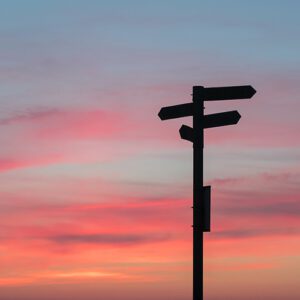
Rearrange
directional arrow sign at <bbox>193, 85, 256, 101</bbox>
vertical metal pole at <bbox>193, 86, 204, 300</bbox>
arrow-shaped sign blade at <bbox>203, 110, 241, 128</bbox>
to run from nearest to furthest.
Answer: vertical metal pole at <bbox>193, 86, 204, 300</bbox> < arrow-shaped sign blade at <bbox>203, 110, 241, 128</bbox> < directional arrow sign at <bbox>193, 85, 256, 101</bbox>

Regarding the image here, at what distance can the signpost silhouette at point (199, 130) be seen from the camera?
1212 centimetres

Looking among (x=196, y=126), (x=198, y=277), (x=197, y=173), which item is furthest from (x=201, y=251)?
(x=196, y=126)

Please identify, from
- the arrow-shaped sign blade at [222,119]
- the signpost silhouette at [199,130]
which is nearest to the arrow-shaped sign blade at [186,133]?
the signpost silhouette at [199,130]

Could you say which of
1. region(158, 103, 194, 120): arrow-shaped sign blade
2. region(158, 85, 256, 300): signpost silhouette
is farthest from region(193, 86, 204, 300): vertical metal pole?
region(158, 103, 194, 120): arrow-shaped sign blade

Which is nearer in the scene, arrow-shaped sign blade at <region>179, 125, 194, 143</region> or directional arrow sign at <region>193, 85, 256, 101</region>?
arrow-shaped sign blade at <region>179, 125, 194, 143</region>

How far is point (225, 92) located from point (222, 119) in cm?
51

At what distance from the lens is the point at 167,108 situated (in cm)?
1312

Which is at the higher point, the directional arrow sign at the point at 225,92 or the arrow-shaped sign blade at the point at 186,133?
the directional arrow sign at the point at 225,92

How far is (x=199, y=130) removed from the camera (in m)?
12.6

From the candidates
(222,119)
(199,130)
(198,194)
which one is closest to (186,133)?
(199,130)

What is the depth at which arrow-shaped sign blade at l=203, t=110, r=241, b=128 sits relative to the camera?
12.7 metres

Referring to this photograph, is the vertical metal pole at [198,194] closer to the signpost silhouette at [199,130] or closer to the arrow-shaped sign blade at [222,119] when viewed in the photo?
the signpost silhouette at [199,130]

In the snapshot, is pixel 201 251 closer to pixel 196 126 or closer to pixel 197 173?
pixel 197 173

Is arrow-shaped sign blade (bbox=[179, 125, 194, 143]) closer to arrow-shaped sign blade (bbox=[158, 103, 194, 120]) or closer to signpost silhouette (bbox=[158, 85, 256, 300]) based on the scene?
signpost silhouette (bbox=[158, 85, 256, 300])
